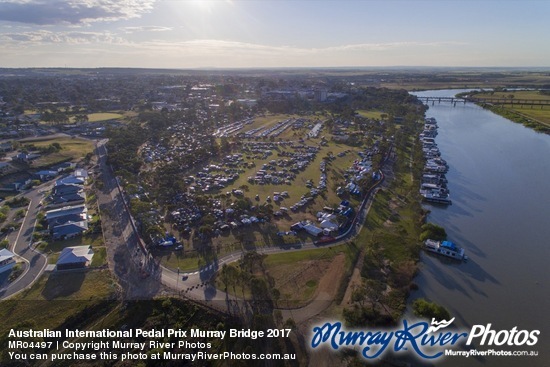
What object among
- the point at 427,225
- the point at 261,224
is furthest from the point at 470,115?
the point at 261,224

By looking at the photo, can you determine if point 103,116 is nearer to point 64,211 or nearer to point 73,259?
point 64,211

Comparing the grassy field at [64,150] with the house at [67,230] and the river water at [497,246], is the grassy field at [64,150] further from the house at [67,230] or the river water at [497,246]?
the river water at [497,246]

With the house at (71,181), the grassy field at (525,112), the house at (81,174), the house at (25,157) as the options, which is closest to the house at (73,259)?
the house at (71,181)

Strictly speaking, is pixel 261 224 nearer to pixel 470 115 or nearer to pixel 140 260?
pixel 140 260

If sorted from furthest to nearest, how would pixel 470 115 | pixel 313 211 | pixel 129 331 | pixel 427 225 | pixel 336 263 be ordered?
pixel 470 115, pixel 313 211, pixel 427 225, pixel 336 263, pixel 129 331

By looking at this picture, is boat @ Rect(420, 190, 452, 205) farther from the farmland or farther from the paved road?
the farmland

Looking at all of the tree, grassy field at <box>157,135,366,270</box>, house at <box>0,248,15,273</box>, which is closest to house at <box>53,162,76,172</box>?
house at <box>0,248,15,273</box>
